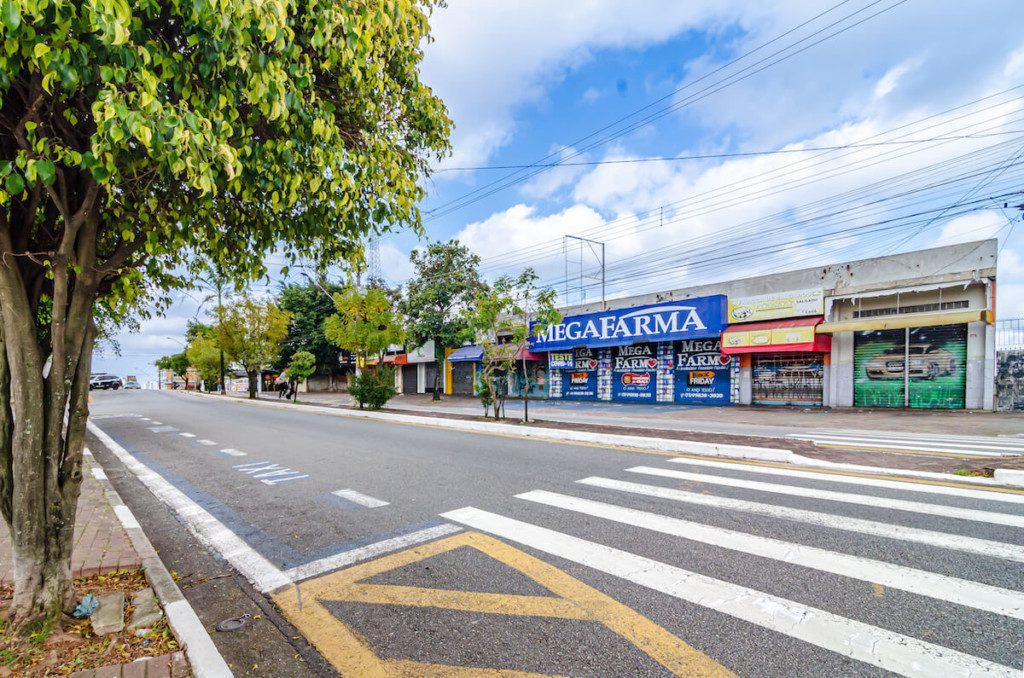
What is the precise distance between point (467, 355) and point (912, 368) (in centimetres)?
2506

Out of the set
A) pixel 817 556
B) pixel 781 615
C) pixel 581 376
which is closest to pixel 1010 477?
pixel 817 556

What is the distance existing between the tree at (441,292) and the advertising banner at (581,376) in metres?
7.00

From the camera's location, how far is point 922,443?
10.5 m

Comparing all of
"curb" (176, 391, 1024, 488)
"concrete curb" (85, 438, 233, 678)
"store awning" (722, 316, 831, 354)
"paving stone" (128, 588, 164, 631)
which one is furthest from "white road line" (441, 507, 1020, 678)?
"store awning" (722, 316, 831, 354)

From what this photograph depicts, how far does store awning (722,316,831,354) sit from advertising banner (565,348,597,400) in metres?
8.86

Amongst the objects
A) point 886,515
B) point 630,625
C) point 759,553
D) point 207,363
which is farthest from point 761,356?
point 207,363

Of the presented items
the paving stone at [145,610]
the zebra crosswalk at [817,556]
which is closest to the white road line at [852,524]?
the zebra crosswalk at [817,556]

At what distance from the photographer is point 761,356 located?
2239cm

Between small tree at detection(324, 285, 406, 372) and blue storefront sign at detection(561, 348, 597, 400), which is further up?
small tree at detection(324, 285, 406, 372)

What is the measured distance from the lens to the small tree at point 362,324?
23.9m

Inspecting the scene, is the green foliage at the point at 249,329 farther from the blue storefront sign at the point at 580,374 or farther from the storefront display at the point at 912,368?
the storefront display at the point at 912,368

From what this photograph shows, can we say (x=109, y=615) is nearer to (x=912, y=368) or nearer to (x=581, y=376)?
(x=912, y=368)

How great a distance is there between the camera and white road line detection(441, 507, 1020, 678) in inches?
106

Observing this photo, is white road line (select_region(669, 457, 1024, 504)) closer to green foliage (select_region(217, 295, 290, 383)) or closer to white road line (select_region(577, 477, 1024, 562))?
white road line (select_region(577, 477, 1024, 562))
